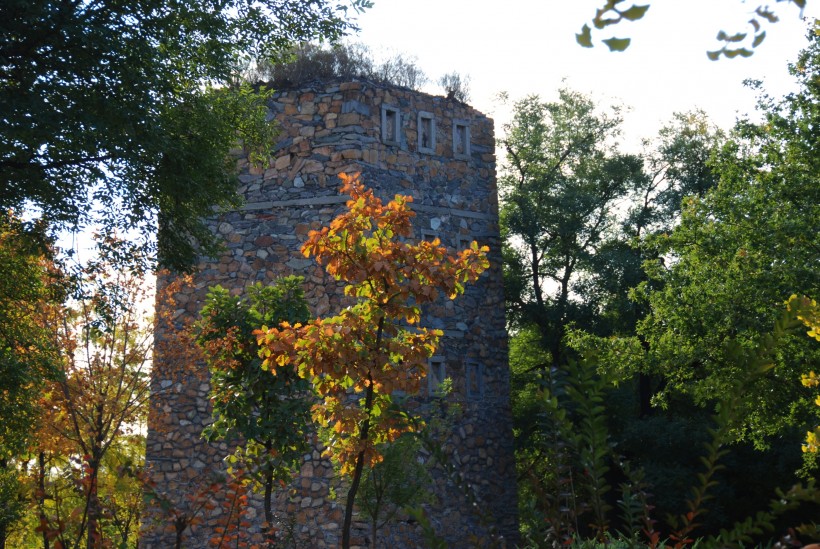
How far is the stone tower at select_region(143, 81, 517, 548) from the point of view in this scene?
1483cm

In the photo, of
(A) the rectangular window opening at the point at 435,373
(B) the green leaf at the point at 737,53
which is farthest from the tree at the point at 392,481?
(B) the green leaf at the point at 737,53

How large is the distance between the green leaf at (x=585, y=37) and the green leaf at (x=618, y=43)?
0.12 metres

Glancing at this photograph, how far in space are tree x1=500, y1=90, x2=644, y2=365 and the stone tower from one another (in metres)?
4.21

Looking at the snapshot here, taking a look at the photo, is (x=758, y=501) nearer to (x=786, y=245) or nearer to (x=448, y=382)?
(x=786, y=245)

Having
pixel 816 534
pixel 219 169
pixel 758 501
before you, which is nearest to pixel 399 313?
pixel 219 169

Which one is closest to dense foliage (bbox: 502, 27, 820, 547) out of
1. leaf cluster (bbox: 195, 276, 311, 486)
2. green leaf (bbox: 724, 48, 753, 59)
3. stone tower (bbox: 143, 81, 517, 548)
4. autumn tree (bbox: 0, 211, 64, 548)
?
stone tower (bbox: 143, 81, 517, 548)

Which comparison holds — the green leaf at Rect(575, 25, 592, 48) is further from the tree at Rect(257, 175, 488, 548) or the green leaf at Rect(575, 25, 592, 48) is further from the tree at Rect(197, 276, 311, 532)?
the tree at Rect(197, 276, 311, 532)

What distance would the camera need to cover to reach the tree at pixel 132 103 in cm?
892

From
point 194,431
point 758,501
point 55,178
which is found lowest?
point 758,501

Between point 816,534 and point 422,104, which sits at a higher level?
point 422,104

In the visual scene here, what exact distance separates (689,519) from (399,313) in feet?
16.2

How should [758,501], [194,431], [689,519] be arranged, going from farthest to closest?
[758,501], [194,431], [689,519]

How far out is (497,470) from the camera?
52.9ft

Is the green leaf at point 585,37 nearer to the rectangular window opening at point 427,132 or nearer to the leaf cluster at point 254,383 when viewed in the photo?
the leaf cluster at point 254,383
